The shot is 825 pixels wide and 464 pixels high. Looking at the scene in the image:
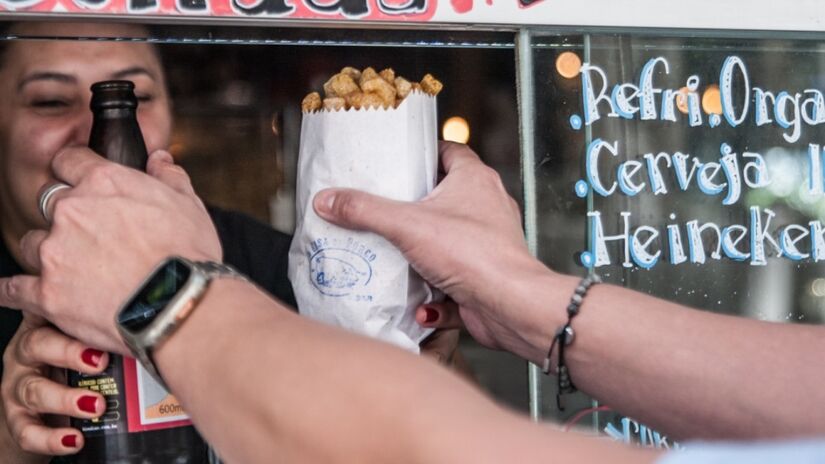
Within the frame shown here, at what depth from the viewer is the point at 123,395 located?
1194 millimetres

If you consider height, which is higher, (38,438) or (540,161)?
(540,161)

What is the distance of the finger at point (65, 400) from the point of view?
1171 millimetres

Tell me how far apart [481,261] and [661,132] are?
55cm

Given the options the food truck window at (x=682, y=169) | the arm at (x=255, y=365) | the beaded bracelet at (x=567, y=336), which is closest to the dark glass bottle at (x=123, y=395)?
the arm at (x=255, y=365)

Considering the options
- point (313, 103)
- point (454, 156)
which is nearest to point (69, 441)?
point (313, 103)

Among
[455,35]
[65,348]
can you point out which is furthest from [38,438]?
[455,35]

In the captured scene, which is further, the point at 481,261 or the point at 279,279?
the point at 279,279

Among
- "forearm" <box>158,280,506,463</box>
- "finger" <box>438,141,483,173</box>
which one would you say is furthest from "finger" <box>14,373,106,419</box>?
"finger" <box>438,141,483,173</box>

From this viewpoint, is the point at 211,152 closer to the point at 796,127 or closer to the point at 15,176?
the point at 15,176

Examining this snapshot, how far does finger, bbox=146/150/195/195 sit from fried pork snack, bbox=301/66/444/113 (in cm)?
21

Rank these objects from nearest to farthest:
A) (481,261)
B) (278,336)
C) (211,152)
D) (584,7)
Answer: (278,336), (481,261), (211,152), (584,7)

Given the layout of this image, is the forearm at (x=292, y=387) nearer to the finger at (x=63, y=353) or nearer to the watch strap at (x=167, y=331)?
the watch strap at (x=167, y=331)

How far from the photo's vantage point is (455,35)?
153 cm

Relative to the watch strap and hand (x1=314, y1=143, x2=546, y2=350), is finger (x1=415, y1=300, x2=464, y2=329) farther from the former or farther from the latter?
the watch strap
